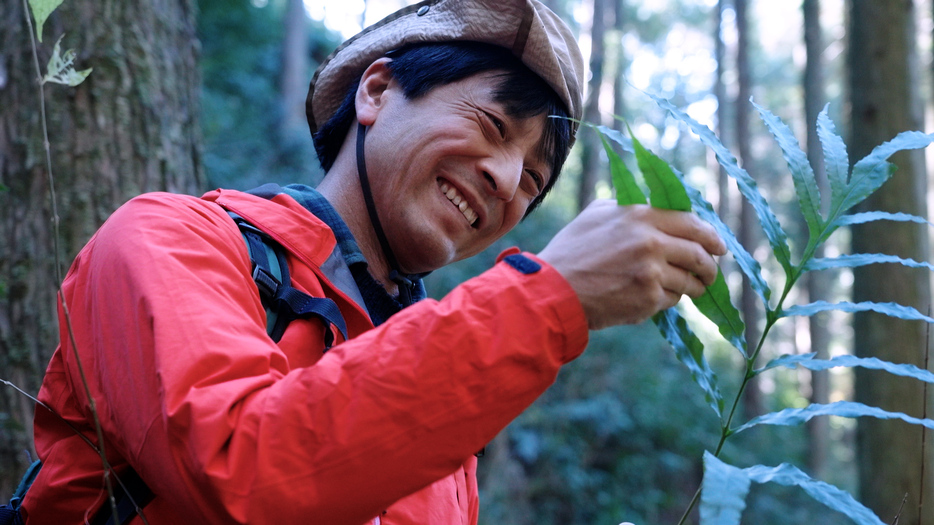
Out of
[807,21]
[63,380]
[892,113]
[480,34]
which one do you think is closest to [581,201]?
[807,21]

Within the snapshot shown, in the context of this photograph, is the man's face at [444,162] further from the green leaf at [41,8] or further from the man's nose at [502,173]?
the green leaf at [41,8]

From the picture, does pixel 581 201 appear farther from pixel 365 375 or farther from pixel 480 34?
pixel 365 375

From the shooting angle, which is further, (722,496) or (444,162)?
(444,162)

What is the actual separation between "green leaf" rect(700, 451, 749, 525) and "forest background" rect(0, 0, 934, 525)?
22.3 inches

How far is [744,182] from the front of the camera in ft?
3.62

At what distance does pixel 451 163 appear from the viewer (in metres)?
1.56

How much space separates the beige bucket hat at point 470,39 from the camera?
165cm

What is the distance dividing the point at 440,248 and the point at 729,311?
0.74 metres

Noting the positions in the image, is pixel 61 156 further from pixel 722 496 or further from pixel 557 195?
pixel 557 195

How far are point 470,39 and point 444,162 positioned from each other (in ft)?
1.23

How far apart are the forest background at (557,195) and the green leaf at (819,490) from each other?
0.32 m

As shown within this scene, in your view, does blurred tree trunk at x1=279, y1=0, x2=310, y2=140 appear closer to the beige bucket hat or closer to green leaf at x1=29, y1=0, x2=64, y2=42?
the beige bucket hat

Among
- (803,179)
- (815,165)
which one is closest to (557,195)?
(815,165)

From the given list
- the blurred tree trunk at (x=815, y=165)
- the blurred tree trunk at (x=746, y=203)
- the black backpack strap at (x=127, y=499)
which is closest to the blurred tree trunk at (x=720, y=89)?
the blurred tree trunk at (x=746, y=203)
